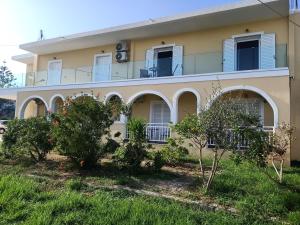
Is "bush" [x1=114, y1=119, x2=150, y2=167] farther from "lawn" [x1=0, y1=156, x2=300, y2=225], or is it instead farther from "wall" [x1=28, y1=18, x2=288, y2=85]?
"wall" [x1=28, y1=18, x2=288, y2=85]

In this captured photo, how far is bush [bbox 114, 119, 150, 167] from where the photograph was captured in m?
9.59

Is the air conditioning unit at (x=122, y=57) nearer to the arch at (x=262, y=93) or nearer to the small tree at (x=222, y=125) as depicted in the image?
the arch at (x=262, y=93)

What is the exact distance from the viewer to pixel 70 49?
22.1 m

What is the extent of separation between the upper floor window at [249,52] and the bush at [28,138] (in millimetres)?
8603

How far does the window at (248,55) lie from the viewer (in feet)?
49.7

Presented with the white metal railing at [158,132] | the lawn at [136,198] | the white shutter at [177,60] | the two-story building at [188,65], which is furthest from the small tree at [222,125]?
the white shutter at [177,60]

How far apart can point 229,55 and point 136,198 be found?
421 inches

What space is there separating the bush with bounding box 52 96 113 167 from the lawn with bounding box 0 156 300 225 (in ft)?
1.95

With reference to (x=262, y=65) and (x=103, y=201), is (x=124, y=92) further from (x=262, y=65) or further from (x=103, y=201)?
(x=103, y=201)

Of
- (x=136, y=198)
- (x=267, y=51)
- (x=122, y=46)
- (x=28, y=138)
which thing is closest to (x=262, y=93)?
(x=267, y=51)

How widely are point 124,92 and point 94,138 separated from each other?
7.35 meters

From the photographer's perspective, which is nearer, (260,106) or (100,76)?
(260,106)

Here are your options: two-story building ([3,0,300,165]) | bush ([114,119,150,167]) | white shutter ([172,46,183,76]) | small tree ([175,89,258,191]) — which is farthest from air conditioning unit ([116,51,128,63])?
small tree ([175,89,258,191])

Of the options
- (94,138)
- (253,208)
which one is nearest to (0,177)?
(94,138)
